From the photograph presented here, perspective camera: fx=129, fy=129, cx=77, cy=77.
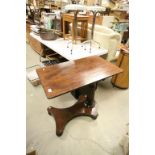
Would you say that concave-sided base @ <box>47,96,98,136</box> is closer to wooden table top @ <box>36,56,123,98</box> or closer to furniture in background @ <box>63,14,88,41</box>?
wooden table top @ <box>36,56,123,98</box>

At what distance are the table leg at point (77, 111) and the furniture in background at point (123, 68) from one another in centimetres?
68

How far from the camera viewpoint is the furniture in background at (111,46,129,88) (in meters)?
1.91

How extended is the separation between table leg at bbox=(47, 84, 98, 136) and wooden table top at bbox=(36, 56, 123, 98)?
0.22 meters

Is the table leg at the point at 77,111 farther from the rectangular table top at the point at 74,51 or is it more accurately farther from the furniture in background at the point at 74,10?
the furniture in background at the point at 74,10

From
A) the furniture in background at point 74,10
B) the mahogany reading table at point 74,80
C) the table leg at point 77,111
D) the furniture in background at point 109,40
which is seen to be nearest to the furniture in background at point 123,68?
the furniture in background at point 109,40

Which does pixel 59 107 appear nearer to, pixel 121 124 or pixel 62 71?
pixel 62 71

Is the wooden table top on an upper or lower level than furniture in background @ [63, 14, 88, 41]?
lower

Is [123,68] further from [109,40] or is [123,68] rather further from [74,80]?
[74,80]

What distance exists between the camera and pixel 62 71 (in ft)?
4.38

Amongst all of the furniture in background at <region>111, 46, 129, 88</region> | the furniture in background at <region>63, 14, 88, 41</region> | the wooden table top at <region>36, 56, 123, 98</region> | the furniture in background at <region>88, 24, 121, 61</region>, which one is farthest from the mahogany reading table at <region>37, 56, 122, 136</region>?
the furniture in background at <region>63, 14, 88, 41</region>

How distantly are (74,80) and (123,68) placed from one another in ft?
3.50

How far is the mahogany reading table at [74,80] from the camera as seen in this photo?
113cm
